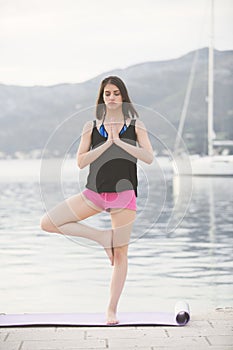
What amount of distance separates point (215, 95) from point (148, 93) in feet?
10.1

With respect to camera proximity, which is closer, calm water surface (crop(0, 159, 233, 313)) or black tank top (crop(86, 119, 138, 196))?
black tank top (crop(86, 119, 138, 196))

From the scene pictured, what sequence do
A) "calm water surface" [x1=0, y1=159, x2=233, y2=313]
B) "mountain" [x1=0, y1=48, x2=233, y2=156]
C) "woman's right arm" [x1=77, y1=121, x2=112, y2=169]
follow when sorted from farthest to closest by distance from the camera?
1. "mountain" [x1=0, y1=48, x2=233, y2=156]
2. "calm water surface" [x1=0, y1=159, x2=233, y2=313]
3. "woman's right arm" [x1=77, y1=121, x2=112, y2=169]

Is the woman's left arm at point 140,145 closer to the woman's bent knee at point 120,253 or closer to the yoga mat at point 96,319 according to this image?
the woman's bent knee at point 120,253

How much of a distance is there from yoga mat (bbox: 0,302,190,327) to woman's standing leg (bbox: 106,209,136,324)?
7 cm

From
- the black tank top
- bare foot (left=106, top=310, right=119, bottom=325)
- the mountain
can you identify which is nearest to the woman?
the black tank top

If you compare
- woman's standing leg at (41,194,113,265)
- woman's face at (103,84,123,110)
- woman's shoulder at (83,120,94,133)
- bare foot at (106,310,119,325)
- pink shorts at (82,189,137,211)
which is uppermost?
woman's face at (103,84,123,110)

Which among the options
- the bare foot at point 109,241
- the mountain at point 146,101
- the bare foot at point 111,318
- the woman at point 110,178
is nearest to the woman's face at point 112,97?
the woman at point 110,178

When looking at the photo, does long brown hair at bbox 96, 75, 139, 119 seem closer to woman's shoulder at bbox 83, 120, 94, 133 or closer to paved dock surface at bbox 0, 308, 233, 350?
woman's shoulder at bbox 83, 120, 94, 133

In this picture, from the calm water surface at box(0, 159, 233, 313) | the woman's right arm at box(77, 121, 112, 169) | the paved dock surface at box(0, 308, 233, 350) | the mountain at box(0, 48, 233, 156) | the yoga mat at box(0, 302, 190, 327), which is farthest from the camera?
the mountain at box(0, 48, 233, 156)

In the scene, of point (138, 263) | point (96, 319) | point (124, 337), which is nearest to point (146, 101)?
point (138, 263)

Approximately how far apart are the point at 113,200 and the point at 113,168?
0.11 metres

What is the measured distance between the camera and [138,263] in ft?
18.9

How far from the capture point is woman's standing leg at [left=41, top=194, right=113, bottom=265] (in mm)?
2914

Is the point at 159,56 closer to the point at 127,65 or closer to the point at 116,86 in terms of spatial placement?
the point at 127,65
